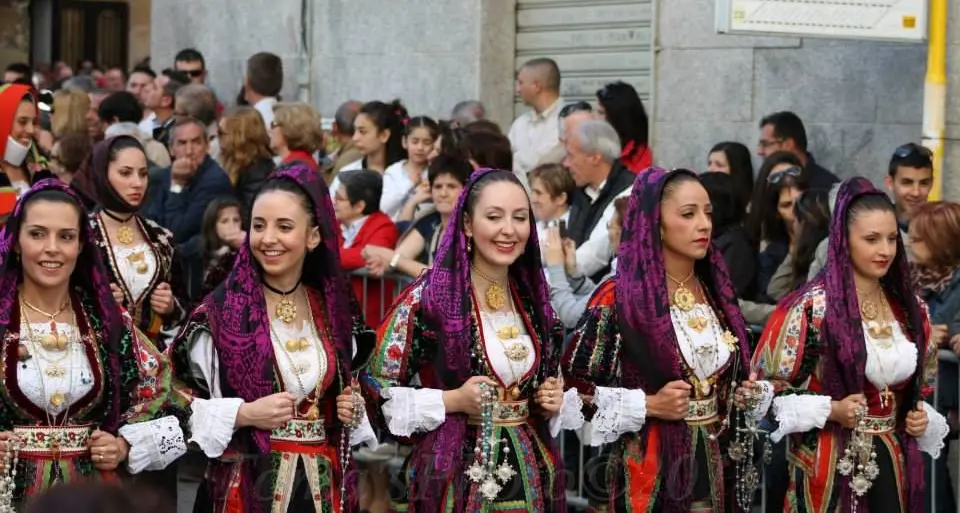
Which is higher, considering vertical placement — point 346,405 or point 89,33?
point 89,33

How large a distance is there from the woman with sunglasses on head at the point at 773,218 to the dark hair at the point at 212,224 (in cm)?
291

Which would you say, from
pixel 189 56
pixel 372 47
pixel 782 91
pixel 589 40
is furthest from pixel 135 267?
pixel 189 56

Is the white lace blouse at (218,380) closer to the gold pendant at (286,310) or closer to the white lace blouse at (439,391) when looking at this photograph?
the gold pendant at (286,310)

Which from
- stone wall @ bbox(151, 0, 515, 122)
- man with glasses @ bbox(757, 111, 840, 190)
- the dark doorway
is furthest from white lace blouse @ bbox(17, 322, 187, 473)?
the dark doorway

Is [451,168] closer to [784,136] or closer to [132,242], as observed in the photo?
[132,242]

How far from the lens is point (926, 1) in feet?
30.6

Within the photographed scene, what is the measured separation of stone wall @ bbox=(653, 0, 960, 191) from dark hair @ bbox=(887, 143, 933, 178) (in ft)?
2.81

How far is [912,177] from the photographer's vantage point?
891 centimetres

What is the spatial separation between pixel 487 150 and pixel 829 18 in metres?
1.89

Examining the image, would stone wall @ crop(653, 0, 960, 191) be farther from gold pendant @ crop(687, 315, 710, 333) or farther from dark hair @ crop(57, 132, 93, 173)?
dark hair @ crop(57, 132, 93, 173)

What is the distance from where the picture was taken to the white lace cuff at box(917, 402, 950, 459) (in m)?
7.00

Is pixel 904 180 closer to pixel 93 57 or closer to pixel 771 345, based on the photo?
pixel 771 345

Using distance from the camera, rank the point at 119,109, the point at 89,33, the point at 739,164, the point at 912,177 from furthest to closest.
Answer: the point at 89,33, the point at 119,109, the point at 739,164, the point at 912,177

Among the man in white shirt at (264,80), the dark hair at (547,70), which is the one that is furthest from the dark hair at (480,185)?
the man in white shirt at (264,80)
